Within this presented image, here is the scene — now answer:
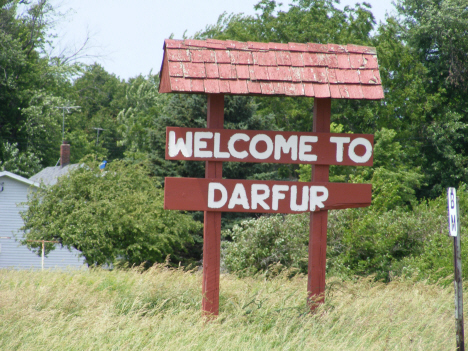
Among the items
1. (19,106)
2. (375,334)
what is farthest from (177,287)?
(19,106)

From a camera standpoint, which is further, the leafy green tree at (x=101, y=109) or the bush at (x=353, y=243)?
the leafy green tree at (x=101, y=109)

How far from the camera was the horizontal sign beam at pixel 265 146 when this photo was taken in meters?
7.05

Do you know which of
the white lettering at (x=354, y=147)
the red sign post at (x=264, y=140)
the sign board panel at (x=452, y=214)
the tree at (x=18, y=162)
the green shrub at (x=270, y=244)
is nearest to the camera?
the sign board panel at (x=452, y=214)

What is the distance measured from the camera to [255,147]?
719cm

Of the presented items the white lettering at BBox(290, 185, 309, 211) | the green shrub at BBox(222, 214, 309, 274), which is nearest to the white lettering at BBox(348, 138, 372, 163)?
the white lettering at BBox(290, 185, 309, 211)

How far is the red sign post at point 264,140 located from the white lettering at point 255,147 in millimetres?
14

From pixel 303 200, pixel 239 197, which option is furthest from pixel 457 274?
pixel 239 197

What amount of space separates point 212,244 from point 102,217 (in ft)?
32.9

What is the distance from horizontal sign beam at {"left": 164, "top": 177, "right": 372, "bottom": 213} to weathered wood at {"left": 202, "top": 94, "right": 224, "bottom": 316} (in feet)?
0.56

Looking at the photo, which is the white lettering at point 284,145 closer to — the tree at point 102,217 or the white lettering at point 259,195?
the white lettering at point 259,195

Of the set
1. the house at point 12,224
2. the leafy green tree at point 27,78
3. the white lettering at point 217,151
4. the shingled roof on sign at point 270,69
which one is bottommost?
the house at point 12,224

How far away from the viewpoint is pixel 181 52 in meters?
7.08

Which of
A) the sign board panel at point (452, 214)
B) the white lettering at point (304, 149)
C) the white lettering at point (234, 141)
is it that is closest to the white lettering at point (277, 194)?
Answer: the white lettering at point (304, 149)

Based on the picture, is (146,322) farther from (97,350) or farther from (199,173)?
(199,173)
